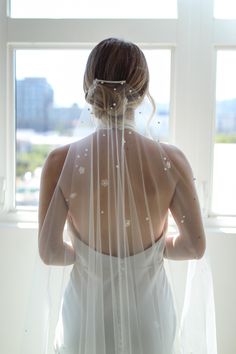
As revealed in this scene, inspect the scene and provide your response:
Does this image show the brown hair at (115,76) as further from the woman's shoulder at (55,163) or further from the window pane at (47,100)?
the window pane at (47,100)

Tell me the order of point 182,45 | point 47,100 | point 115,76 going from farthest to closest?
point 47,100, point 182,45, point 115,76

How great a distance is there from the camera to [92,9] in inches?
60.7

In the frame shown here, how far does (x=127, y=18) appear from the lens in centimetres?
151

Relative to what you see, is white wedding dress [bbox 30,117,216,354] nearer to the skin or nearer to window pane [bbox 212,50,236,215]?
the skin

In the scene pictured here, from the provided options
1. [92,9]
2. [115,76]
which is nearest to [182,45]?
[92,9]

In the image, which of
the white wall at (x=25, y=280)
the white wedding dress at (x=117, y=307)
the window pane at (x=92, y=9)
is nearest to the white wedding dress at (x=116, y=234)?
the white wedding dress at (x=117, y=307)

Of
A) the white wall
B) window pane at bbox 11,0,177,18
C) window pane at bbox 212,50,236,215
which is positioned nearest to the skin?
the white wall

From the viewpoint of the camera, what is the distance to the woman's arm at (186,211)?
3.22 feet

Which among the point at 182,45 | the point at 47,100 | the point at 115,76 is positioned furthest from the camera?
the point at 47,100

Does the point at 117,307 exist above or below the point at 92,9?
below

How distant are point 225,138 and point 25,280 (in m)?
0.97

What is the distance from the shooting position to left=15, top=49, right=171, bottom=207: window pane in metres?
1.56

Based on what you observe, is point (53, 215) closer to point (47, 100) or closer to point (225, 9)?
point (47, 100)

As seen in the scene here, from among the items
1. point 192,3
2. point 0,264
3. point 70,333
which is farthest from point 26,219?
point 192,3
